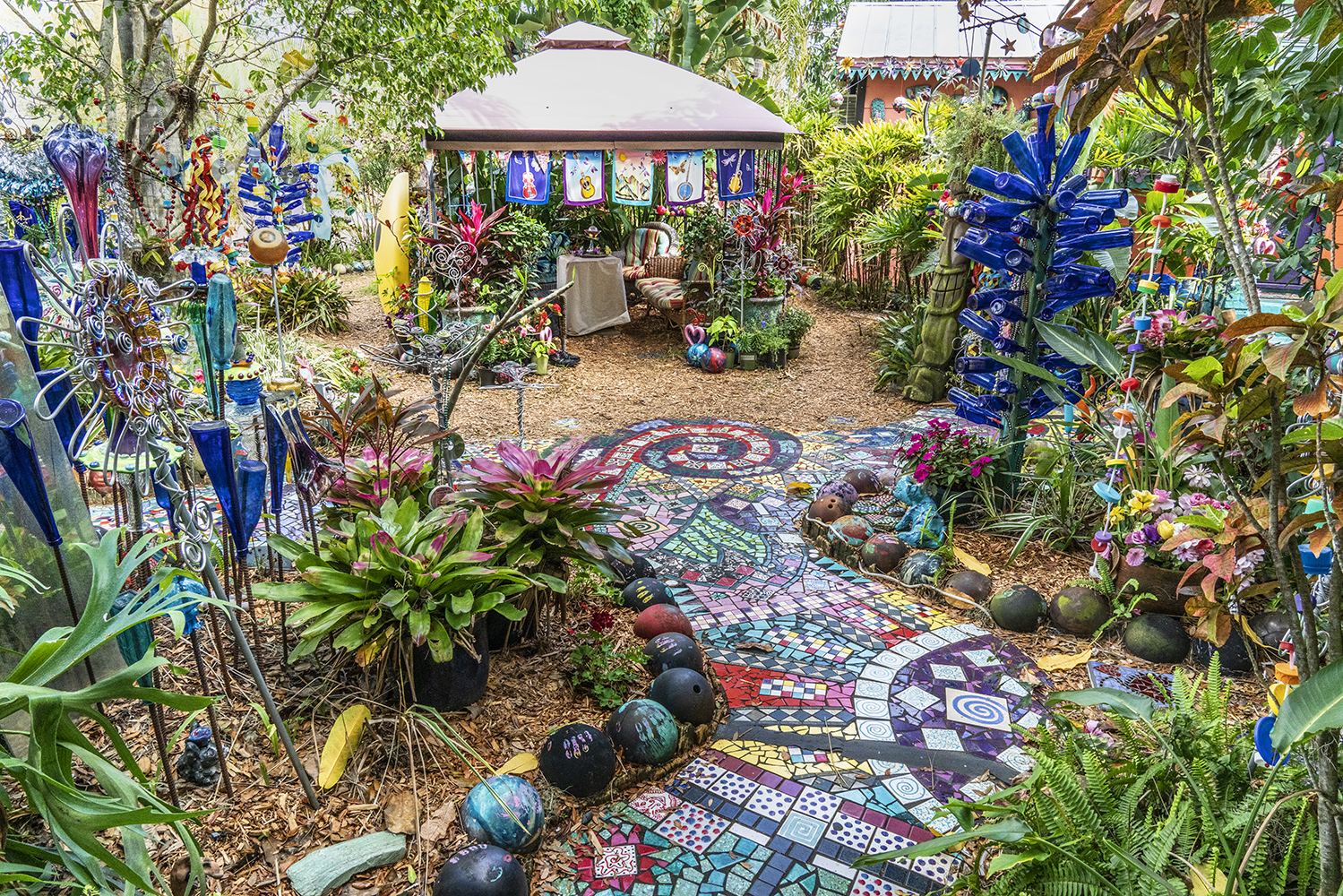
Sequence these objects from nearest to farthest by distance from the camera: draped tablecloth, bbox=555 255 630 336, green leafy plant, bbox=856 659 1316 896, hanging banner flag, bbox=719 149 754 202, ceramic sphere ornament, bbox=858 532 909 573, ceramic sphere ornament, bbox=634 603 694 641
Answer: green leafy plant, bbox=856 659 1316 896 → ceramic sphere ornament, bbox=634 603 694 641 → ceramic sphere ornament, bbox=858 532 909 573 → hanging banner flag, bbox=719 149 754 202 → draped tablecloth, bbox=555 255 630 336

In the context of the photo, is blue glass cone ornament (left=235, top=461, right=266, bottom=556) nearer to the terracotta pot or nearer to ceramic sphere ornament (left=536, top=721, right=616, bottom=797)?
ceramic sphere ornament (left=536, top=721, right=616, bottom=797)

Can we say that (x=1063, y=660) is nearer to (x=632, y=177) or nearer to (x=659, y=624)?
(x=659, y=624)

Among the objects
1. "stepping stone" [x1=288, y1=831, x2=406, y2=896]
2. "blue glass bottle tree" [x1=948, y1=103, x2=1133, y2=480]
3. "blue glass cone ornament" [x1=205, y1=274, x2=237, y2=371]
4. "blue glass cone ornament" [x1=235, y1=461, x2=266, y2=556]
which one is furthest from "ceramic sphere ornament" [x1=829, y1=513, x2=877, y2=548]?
"blue glass cone ornament" [x1=205, y1=274, x2=237, y2=371]

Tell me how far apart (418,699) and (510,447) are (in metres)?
1.05

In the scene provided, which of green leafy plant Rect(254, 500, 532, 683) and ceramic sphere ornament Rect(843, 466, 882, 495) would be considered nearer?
green leafy plant Rect(254, 500, 532, 683)

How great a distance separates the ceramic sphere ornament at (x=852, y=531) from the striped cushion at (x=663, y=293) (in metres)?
5.30

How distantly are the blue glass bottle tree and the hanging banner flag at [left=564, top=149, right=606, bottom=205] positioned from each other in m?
4.78

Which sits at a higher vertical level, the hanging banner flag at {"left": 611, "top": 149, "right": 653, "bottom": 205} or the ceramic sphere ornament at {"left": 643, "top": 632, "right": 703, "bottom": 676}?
the hanging banner flag at {"left": 611, "top": 149, "right": 653, "bottom": 205}

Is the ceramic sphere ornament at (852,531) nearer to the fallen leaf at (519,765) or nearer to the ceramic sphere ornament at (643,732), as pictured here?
the ceramic sphere ornament at (643,732)

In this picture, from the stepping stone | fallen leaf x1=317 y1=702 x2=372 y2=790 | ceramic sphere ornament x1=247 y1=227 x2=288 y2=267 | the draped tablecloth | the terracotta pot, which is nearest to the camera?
the stepping stone

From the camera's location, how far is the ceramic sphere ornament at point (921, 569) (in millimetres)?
4434

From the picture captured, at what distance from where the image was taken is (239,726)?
9.07ft

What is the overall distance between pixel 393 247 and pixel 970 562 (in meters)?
7.48

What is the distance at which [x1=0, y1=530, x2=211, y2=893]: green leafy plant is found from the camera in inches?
68.9
